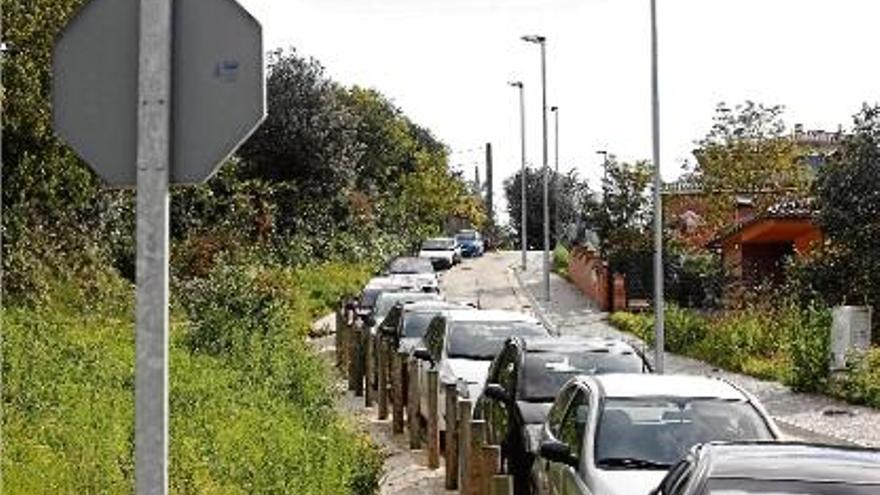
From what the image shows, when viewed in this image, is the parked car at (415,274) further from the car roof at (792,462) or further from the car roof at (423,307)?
the car roof at (792,462)

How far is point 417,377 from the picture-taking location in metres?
16.4

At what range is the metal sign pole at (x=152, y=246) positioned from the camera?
14.6 ft

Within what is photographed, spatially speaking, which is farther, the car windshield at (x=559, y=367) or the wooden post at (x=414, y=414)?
the wooden post at (x=414, y=414)

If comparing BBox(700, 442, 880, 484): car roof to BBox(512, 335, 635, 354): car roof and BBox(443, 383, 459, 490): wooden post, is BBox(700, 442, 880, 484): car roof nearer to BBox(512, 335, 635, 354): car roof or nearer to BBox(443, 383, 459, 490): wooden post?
BBox(443, 383, 459, 490): wooden post

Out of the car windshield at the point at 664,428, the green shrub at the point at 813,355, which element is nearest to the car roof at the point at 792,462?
the car windshield at the point at 664,428

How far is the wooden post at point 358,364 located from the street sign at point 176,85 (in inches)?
676

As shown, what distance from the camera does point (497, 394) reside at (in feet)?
42.3

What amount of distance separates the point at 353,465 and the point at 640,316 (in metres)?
28.4

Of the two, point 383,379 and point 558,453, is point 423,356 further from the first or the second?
point 558,453

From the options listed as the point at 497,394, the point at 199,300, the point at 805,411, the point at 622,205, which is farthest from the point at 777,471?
the point at 622,205

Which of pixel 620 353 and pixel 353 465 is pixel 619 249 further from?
pixel 353 465

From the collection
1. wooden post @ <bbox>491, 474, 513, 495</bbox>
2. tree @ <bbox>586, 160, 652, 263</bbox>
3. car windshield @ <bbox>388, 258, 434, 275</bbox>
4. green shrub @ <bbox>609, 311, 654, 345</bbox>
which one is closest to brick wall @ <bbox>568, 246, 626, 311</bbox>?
tree @ <bbox>586, 160, 652, 263</bbox>

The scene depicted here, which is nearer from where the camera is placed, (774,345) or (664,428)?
(664,428)

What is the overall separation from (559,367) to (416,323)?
30.8 ft
